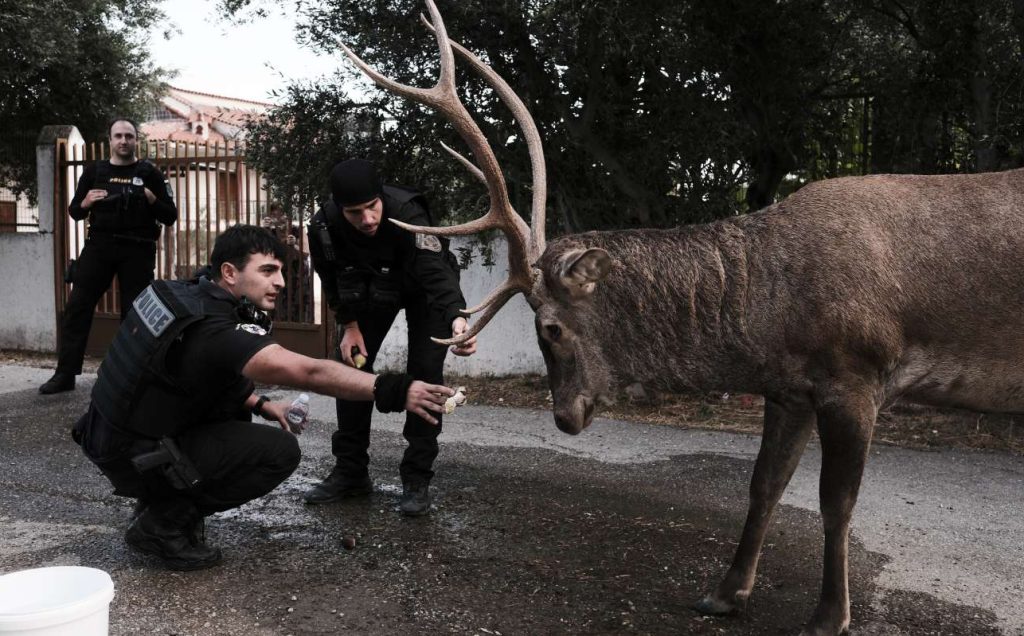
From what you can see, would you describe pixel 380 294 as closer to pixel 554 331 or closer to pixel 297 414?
pixel 297 414

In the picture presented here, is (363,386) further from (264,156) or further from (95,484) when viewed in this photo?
(264,156)

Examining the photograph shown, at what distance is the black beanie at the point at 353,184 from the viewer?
481cm

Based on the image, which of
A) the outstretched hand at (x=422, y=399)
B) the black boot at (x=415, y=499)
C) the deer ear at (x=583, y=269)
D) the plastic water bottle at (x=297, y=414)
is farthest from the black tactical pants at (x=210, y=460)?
the deer ear at (x=583, y=269)

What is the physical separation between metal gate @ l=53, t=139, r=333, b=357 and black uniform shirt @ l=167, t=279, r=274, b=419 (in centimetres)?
539

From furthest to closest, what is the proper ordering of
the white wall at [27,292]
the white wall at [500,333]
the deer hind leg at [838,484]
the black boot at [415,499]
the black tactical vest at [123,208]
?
the white wall at [27,292], the white wall at [500,333], the black tactical vest at [123,208], the black boot at [415,499], the deer hind leg at [838,484]

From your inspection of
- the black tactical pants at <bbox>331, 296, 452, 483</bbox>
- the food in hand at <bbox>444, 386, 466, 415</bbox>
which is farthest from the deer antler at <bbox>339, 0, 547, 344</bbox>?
the black tactical pants at <bbox>331, 296, 452, 483</bbox>

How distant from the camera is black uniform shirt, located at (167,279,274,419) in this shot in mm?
3893

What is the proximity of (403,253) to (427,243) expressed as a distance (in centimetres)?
19

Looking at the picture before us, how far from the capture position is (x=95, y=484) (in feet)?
18.5

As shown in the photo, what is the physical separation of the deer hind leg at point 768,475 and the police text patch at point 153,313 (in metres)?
2.55

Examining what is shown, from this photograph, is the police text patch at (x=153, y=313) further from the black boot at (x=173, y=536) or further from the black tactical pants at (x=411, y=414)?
the black tactical pants at (x=411, y=414)

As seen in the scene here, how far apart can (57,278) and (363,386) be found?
9.05 metres

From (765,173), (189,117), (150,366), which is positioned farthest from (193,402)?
(189,117)

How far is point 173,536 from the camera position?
421 cm
